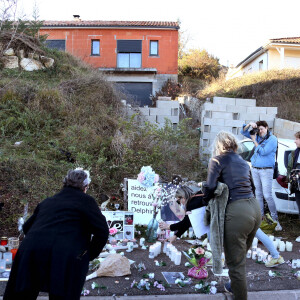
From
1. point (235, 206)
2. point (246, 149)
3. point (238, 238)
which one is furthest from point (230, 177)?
point (246, 149)

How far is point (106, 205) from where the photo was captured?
733 centimetres

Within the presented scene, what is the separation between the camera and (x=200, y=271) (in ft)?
16.0

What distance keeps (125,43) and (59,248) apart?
77.5 feet

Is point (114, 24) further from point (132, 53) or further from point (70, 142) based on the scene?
point (70, 142)

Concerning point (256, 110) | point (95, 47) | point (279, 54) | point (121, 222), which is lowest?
point (121, 222)

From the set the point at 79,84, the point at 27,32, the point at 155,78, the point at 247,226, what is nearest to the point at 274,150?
the point at 247,226

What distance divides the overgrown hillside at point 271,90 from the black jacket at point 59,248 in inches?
418

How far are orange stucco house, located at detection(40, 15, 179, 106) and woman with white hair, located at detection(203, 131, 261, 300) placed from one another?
2095 cm

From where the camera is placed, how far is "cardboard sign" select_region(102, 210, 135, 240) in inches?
251

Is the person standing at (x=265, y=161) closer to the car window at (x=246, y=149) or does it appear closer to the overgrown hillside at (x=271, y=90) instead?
the car window at (x=246, y=149)

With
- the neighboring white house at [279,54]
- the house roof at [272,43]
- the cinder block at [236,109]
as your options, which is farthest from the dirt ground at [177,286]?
the house roof at [272,43]

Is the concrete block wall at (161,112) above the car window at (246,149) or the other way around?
above

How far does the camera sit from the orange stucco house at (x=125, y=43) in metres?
24.8

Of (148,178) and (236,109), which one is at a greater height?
(236,109)
